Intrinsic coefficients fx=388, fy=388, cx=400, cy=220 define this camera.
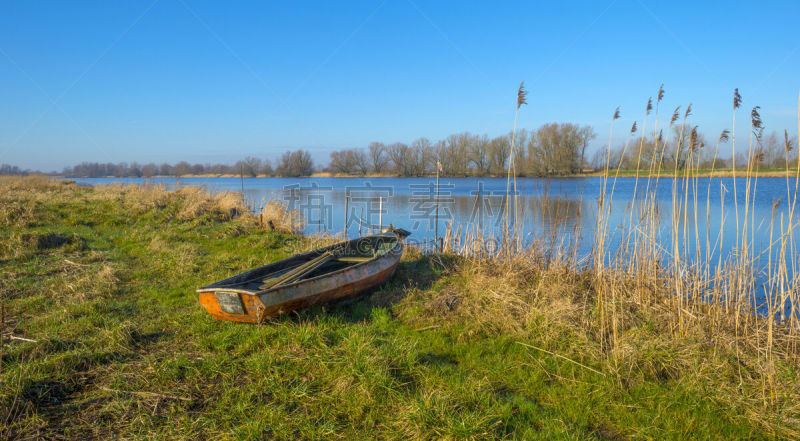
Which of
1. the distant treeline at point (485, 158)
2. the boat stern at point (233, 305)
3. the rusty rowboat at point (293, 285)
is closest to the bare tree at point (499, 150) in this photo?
the distant treeline at point (485, 158)

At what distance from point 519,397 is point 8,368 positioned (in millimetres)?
4479

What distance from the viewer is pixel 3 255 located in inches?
289

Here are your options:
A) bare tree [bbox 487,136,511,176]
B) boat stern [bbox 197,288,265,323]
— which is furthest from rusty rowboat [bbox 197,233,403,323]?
bare tree [bbox 487,136,511,176]

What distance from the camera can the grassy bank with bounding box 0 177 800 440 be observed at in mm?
2914

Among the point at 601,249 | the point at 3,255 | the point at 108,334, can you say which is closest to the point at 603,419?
the point at 601,249

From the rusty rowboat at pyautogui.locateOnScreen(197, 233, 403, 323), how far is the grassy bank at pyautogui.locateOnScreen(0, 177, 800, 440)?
21cm

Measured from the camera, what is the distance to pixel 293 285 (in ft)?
15.2

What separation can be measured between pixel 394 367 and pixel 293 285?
170 centimetres

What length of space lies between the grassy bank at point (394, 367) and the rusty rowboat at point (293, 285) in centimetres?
21

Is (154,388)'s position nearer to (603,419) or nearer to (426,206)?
(603,419)

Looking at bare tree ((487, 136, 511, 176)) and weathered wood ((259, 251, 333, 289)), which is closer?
weathered wood ((259, 251, 333, 289))

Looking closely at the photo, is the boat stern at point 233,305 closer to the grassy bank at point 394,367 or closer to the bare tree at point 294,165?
the grassy bank at point 394,367

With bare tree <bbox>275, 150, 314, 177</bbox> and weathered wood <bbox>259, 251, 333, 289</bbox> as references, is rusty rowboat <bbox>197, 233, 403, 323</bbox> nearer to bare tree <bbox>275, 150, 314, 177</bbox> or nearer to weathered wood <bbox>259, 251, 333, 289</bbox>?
weathered wood <bbox>259, 251, 333, 289</bbox>

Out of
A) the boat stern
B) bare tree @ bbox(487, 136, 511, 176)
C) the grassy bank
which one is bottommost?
the grassy bank
